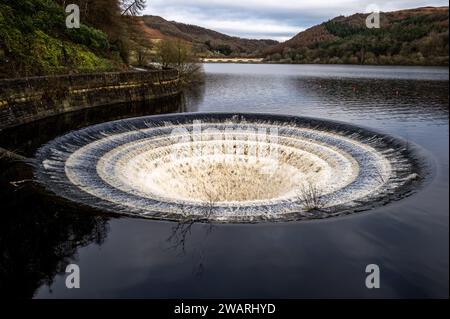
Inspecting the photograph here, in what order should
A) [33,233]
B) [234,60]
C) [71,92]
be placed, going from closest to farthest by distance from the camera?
[33,233]
[71,92]
[234,60]

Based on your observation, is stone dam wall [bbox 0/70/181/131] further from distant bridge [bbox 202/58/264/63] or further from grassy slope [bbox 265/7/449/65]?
distant bridge [bbox 202/58/264/63]

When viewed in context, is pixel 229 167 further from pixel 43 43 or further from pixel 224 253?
pixel 43 43

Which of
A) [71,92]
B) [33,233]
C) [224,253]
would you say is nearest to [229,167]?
[224,253]

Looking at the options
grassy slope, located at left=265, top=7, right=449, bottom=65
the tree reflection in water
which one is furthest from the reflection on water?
grassy slope, located at left=265, top=7, right=449, bottom=65

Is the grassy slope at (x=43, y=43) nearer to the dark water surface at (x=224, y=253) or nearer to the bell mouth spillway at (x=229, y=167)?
the bell mouth spillway at (x=229, y=167)

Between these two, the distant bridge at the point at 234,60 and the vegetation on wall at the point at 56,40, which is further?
the distant bridge at the point at 234,60

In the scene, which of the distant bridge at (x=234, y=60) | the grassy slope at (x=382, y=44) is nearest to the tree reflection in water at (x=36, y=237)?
the grassy slope at (x=382, y=44)

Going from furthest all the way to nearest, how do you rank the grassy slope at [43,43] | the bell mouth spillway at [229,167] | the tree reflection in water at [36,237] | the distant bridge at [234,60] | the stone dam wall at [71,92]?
the distant bridge at [234,60]
the grassy slope at [43,43]
the stone dam wall at [71,92]
the bell mouth spillway at [229,167]
the tree reflection in water at [36,237]
